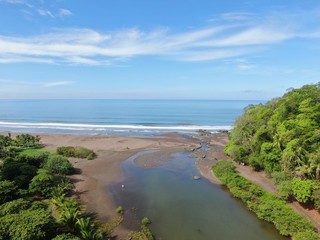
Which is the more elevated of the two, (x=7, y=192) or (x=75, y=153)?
(x=7, y=192)

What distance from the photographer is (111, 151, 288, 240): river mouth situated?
2272 centimetres

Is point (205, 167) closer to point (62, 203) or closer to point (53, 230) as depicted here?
point (62, 203)

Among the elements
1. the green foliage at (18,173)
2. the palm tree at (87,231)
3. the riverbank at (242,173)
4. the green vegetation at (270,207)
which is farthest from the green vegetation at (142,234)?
the green foliage at (18,173)

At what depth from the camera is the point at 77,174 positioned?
124 ft

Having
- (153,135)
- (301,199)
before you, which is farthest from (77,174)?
(153,135)

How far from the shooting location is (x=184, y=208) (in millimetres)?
27406

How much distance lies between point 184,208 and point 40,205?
586 inches

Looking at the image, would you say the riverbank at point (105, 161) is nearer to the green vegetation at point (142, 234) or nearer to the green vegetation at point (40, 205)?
the green vegetation at point (142, 234)

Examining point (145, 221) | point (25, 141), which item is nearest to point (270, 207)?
point (145, 221)

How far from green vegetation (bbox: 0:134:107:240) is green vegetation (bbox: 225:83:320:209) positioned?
21341 mm

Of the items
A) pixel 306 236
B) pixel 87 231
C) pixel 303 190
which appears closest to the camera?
pixel 306 236

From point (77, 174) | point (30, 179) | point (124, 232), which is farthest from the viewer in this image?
point (77, 174)

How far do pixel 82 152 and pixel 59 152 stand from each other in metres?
4.81

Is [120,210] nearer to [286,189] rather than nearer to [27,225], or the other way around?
[27,225]
